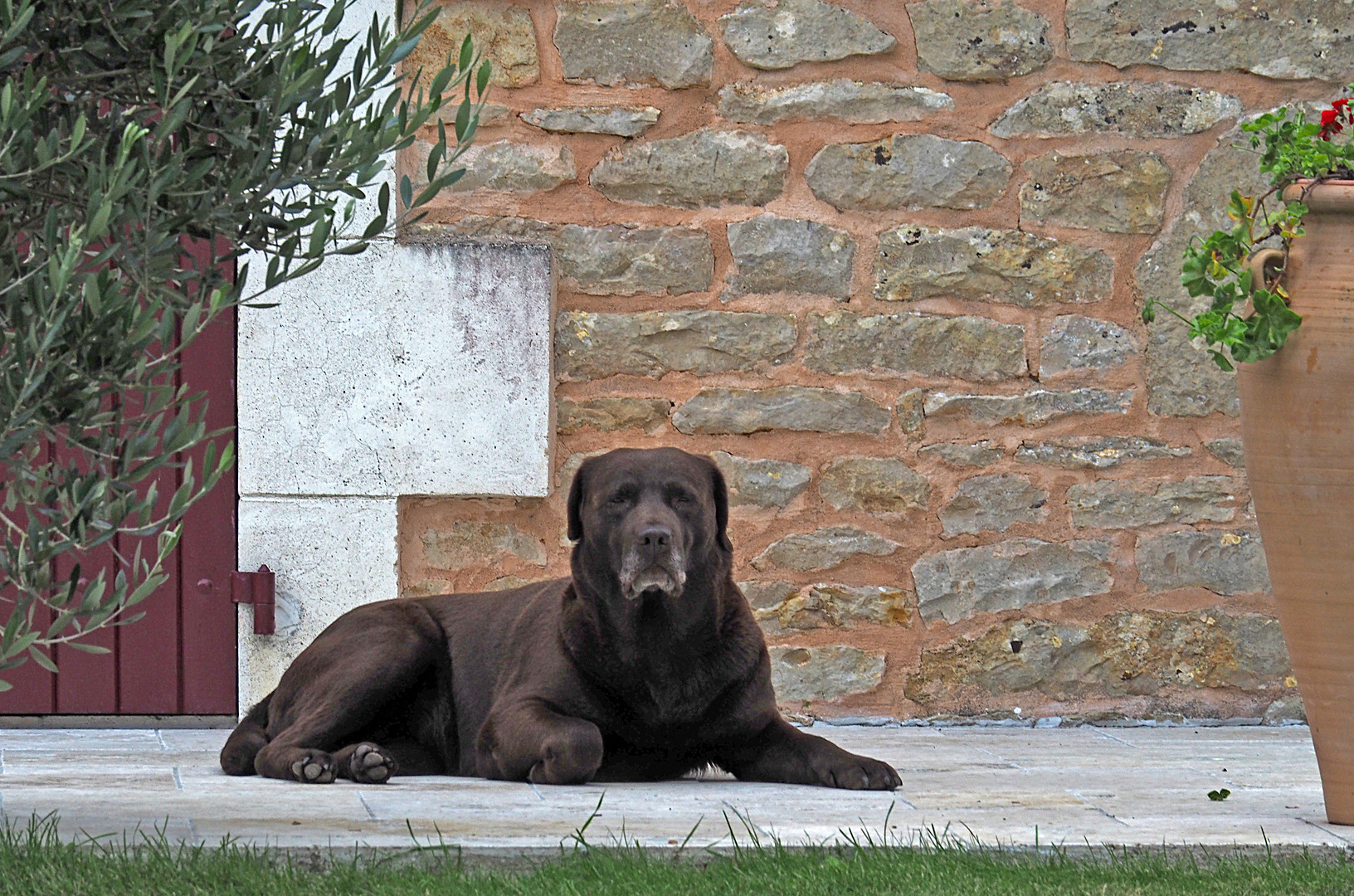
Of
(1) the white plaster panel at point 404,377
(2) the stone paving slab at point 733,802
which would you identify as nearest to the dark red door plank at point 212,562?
(1) the white plaster panel at point 404,377

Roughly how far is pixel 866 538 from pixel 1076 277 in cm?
112

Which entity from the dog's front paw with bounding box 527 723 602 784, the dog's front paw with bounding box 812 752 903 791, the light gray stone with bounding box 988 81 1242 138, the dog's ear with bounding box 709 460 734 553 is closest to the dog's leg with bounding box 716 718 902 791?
the dog's front paw with bounding box 812 752 903 791

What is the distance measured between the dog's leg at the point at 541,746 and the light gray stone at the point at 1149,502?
6.86ft

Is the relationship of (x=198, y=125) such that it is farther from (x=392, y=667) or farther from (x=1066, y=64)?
(x=1066, y=64)

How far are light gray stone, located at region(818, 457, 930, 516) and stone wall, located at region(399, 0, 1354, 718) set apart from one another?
1 cm

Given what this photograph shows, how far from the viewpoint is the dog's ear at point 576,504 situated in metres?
4.36

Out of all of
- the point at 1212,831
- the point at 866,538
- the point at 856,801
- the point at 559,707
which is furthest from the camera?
the point at 866,538

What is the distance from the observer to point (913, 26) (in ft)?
17.9

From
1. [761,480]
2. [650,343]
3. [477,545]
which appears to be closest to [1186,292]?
[761,480]

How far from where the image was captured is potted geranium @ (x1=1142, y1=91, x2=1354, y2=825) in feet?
10.9

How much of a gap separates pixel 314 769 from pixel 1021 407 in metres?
2.63

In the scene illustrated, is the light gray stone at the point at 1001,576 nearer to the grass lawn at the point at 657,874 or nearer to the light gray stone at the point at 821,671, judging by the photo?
the light gray stone at the point at 821,671

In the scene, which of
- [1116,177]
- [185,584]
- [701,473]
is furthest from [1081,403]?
[185,584]

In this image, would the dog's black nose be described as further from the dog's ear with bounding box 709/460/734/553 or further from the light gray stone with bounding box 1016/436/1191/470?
the light gray stone with bounding box 1016/436/1191/470
